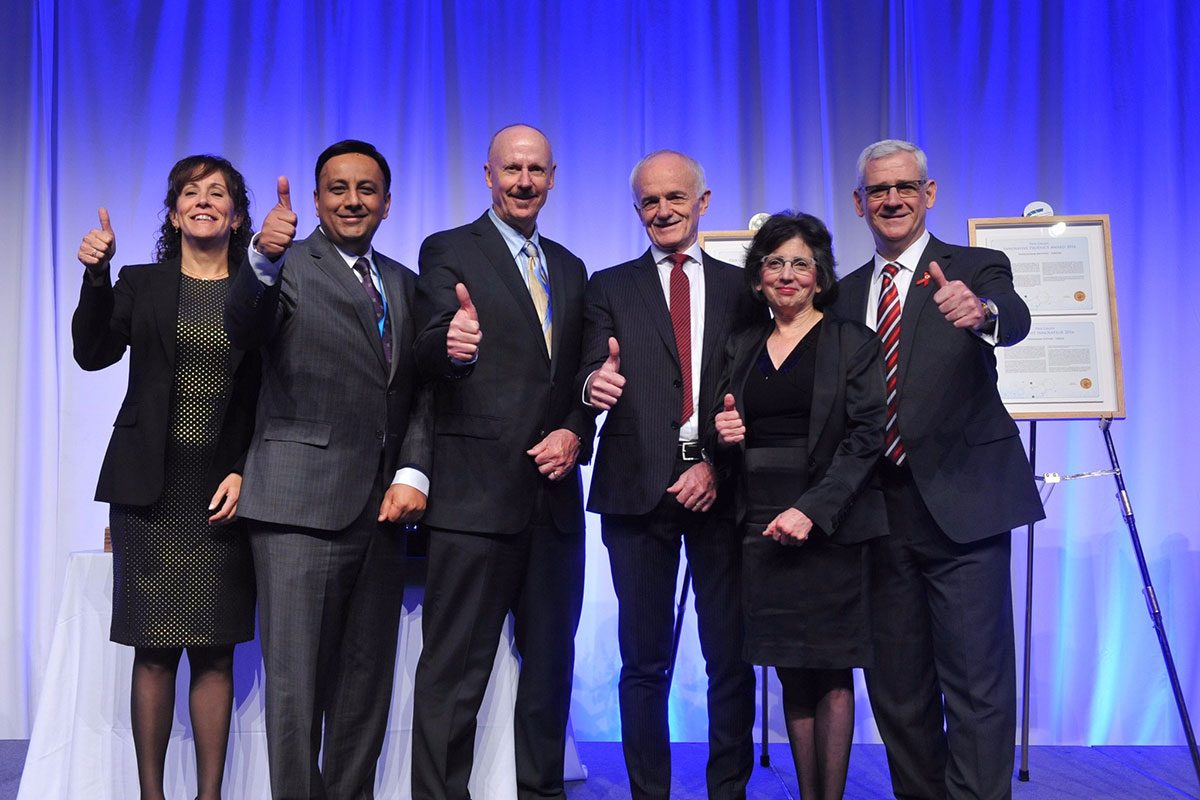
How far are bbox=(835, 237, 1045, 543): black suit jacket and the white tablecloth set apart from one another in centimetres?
116

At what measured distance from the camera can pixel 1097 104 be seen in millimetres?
3980

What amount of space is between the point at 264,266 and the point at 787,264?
1205 millimetres

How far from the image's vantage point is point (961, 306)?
2.13 meters

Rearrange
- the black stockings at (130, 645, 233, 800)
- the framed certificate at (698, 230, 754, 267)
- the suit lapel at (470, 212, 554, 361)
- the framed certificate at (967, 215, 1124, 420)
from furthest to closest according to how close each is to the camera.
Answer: the framed certificate at (698, 230, 754, 267) < the framed certificate at (967, 215, 1124, 420) < the suit lapel at (470, 212, 554, 361) < the black stockings at (130, 645, 233, 800)

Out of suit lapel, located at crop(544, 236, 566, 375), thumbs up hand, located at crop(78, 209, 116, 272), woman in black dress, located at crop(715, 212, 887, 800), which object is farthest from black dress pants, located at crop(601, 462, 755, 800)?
thumbs up hand, located at crop(78, 209, 116, 272)

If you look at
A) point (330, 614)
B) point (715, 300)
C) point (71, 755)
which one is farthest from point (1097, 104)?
point (71, 755)

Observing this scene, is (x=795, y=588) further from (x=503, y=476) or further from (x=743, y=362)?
(x=503, y=476)

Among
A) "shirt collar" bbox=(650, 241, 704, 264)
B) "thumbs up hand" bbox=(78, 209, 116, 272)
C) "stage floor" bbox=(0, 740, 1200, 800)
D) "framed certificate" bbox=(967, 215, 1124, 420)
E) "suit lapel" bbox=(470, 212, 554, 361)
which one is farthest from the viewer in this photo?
"framed certificate" bbox=(967, 215, 1124, 420)

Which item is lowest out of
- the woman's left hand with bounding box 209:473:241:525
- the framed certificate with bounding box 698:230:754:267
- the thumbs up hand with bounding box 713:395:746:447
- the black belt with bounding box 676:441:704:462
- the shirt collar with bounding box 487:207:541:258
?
the woman's left hand with bounding box 209:473:241:525

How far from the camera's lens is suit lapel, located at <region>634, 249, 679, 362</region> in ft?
8.19

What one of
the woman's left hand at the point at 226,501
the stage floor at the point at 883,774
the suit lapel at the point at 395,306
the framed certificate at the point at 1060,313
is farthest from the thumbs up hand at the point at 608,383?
the framed certificate at the point at 1060,313

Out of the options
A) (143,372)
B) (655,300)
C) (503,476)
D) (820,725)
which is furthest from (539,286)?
(820,725)

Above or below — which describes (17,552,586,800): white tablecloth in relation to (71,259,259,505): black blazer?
below

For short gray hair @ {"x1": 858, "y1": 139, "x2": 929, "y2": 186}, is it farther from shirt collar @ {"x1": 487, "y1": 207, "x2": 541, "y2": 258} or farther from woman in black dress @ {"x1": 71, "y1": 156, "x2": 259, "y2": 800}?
woman in black dress @ {"x1": 71, "y1": 156, "x2": 259, "y2": 800}
